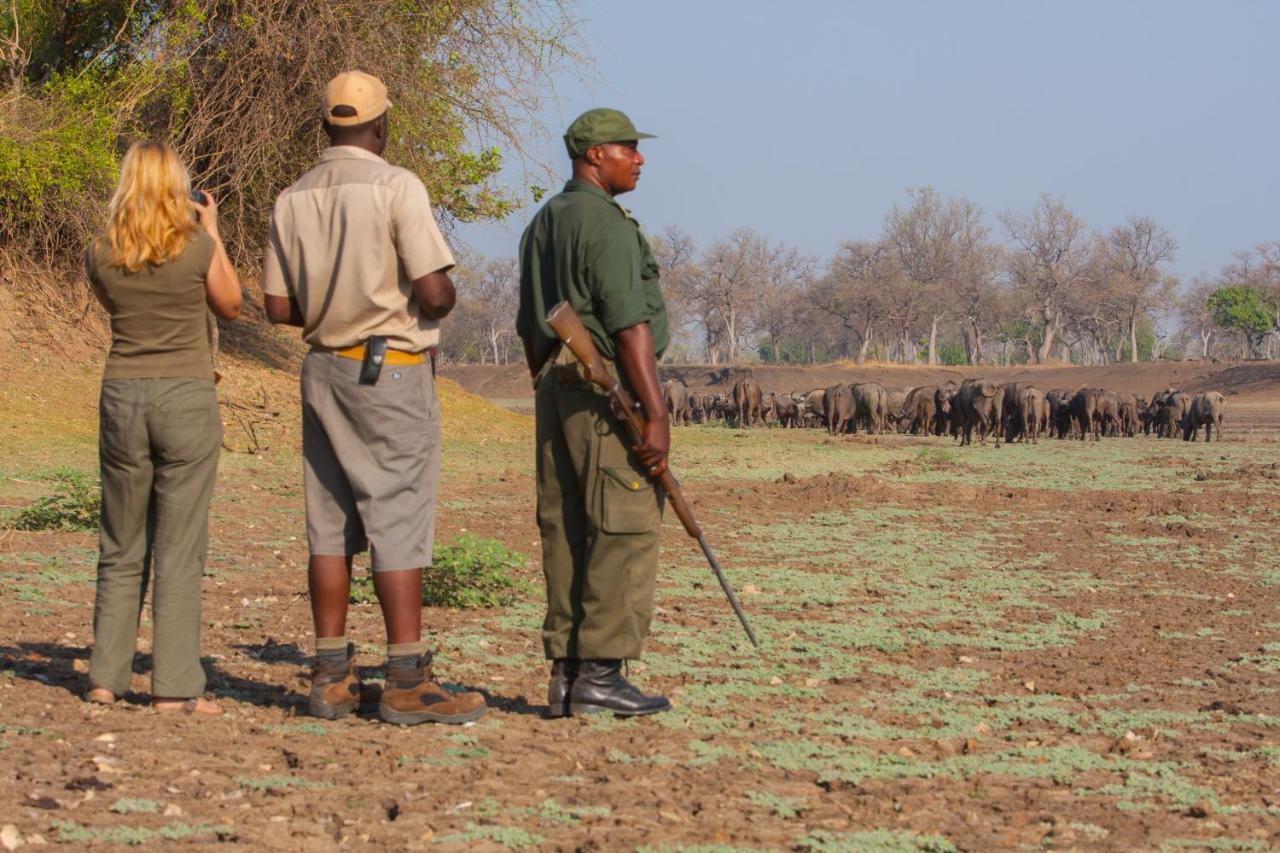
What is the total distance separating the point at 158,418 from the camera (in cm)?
483

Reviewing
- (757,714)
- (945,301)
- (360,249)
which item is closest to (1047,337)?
(945,301)

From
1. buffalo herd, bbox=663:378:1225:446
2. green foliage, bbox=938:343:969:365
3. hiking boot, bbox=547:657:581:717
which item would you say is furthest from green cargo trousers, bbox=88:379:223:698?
green foliage, bbox=938:343:969:365

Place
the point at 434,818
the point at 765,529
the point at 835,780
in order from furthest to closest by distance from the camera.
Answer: the point at 765,529 < the point at 835,780 < the point at 434,818

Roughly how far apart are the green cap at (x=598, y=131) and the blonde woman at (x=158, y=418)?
125 cm

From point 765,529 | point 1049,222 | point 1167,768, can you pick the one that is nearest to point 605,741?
point 1167,768

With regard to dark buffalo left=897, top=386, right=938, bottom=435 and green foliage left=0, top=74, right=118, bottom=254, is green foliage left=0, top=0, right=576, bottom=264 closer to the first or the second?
green foliage left=0, top=74, right=118, bottom=254

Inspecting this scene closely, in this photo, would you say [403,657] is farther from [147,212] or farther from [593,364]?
[147,212]

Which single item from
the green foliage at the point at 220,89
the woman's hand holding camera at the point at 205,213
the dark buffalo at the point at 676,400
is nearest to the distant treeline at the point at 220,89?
the green foliage at the point at 220,89

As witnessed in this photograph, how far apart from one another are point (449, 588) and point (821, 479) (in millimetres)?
9438

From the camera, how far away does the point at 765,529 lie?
12.1 m

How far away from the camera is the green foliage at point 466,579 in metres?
7.50

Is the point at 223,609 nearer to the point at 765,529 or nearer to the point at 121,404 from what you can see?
the point at 121,404

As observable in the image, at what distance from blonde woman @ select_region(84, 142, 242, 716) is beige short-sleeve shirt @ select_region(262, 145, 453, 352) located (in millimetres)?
327

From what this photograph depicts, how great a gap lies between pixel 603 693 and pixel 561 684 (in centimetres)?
15
